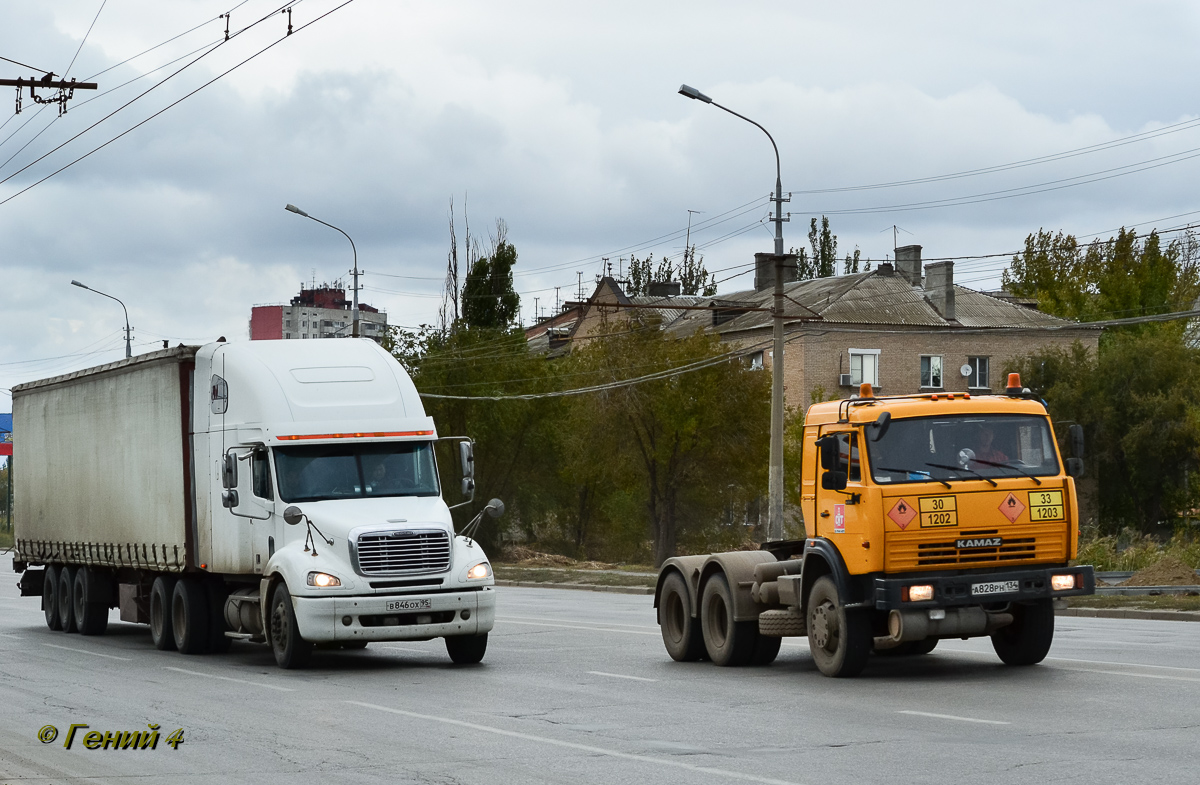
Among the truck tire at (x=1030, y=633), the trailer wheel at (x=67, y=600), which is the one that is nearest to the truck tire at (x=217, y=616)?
the trailer wheel at (x=67, y=600)

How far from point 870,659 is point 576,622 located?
27.7 feet

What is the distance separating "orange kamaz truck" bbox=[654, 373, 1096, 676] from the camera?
46.9ft

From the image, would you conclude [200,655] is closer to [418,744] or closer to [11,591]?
[418,744]

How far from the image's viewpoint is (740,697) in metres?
13.6

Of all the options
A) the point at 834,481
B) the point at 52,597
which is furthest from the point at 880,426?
the point at 52,597

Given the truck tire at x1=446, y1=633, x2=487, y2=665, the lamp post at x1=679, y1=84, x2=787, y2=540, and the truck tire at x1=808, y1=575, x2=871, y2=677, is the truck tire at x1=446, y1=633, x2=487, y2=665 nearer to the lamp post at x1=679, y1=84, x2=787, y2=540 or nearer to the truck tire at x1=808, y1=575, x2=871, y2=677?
the truck tire at x1=808, y1=575, x2=871, y2=677

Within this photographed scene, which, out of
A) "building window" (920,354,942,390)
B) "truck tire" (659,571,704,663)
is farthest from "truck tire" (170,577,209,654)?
"building window" (920,354,942,390)

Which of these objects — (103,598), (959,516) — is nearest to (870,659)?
(959,516)

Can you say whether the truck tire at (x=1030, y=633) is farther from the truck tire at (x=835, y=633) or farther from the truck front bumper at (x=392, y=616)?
the truck front bumper at (x=392, y=616)

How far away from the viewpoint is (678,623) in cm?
1752

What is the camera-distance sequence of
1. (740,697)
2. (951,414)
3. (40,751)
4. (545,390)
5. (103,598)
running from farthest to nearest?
(545,390)
(103,598)
(951,414)
(740,697)
(40,751)

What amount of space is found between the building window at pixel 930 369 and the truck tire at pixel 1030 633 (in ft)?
169

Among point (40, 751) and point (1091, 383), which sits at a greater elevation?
point (1091, 383)

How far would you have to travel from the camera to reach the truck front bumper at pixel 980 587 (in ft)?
46.2
